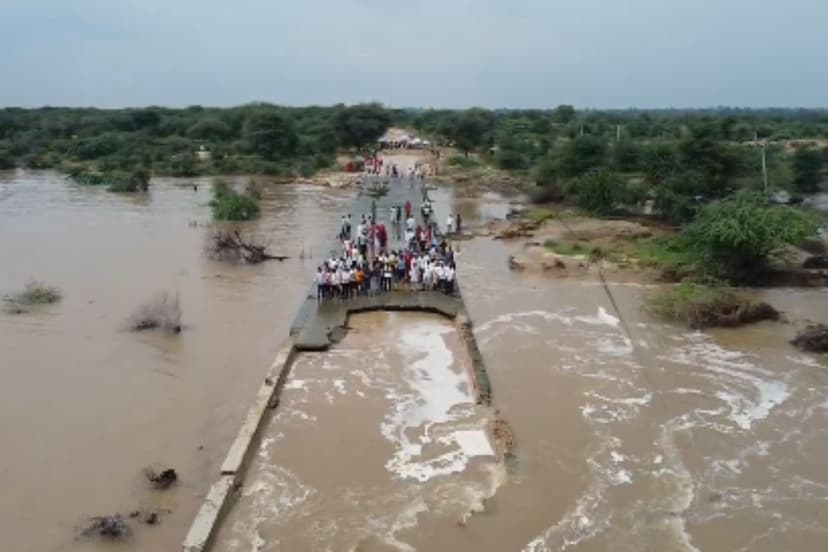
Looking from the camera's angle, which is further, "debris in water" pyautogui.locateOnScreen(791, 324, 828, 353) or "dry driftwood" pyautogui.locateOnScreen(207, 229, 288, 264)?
"dry driftwood" pyautogui.locateOnScreen(207, 229, 288, 264)

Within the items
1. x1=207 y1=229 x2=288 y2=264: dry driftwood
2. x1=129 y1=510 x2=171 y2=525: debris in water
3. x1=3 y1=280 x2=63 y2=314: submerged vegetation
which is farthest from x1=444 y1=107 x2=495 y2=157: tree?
x1=129 y1=510 x2=171 y2=525: debris in water

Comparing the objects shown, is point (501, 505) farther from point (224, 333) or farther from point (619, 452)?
point (224, 333)

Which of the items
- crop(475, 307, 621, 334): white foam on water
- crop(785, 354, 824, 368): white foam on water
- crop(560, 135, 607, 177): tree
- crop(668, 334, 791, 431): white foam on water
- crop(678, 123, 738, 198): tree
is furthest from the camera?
crop(560, 135, 607, 177): tree

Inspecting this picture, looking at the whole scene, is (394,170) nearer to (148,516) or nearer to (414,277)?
(414,277)

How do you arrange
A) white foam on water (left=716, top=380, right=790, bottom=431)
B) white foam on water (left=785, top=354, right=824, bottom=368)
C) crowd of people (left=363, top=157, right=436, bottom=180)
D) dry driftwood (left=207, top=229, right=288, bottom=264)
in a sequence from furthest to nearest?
crowd of people (left=363, top=157, right=436, bottom=180)
dry driftwood (left=207, top=229, right=288, bottom=264)
white foam on water (left=785, top=354, right=824, bottom=368)
white foam on water (left=716, top=380, right=790, bottom=431)

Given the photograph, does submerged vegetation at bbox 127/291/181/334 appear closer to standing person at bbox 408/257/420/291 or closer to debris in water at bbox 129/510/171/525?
standing person at bbox 408/257/420/291

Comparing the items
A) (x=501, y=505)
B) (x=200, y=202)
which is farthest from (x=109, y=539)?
(x=200, y=202)
